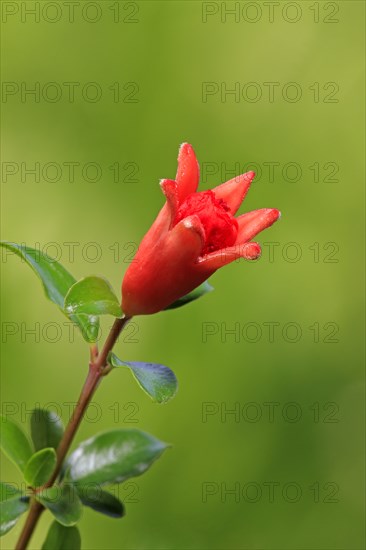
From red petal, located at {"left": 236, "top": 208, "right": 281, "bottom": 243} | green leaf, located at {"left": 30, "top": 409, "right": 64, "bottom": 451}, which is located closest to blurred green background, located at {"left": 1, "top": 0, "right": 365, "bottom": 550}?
green leaf, located at {"left": 30, "top": 409, "right": 64, "bottom": 451}

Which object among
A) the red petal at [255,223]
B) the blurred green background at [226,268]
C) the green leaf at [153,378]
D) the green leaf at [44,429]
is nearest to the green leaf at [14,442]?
the green leaf at [44,429]

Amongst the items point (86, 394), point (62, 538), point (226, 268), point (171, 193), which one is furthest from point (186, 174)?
point (226, 268)

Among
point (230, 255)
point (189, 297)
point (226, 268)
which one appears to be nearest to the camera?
point (230, 255)

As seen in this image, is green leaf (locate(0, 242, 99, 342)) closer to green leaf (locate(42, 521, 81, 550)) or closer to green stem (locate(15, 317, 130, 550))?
green stem (locate(15, 317, 130, 550))

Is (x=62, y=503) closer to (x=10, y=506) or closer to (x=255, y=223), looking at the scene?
(x=10, y=506)

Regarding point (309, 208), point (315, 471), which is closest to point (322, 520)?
point (315, 471)
